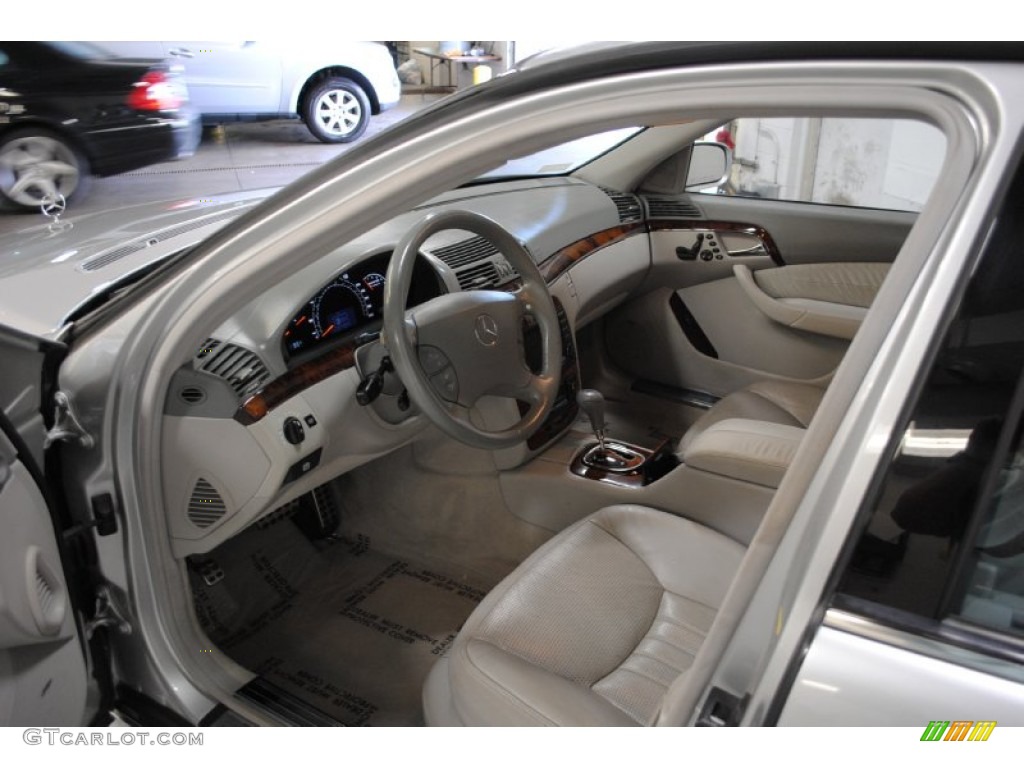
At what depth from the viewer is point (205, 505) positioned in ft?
4.97

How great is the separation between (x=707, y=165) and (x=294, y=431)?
1.85 meters

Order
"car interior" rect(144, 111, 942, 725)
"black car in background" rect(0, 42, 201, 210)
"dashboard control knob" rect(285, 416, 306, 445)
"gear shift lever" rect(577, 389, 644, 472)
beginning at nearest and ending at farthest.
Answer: "car interior" rect(144, 111, 942, 725)
"dashboard control knob" rect(285, 416, 306, 445)
"gear shift lever" rect(577, 389, 644, 472)
"black car in background" rect(0, 42, 201, 210)

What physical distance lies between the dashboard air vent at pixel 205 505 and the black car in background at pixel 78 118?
2370 millimetres

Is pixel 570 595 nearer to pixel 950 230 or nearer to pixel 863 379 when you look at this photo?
pixel 863 379

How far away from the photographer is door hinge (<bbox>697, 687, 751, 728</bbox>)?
706 mm

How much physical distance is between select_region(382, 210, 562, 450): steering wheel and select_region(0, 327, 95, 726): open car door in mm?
619

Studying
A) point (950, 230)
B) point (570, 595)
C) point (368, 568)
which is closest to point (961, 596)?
point (950, 230)

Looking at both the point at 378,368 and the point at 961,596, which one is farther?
the point at 378,368

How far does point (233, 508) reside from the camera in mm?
1549

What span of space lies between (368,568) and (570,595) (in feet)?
2.76

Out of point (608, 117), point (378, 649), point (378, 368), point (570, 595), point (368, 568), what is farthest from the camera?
point (368, 568)

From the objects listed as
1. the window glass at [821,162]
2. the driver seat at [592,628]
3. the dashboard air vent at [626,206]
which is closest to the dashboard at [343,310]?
the driver seat at [592,628]

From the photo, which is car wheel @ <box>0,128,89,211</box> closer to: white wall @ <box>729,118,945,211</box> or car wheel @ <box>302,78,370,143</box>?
car wheel @ <box>302,78,370,143</box>
